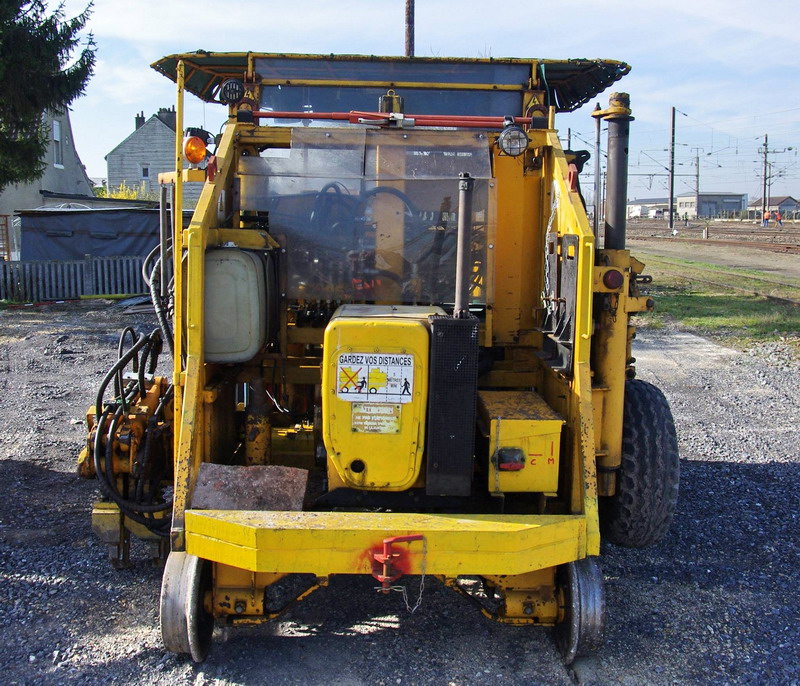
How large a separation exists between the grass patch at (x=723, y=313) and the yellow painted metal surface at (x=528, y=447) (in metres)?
9.04

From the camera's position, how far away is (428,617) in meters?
4.29

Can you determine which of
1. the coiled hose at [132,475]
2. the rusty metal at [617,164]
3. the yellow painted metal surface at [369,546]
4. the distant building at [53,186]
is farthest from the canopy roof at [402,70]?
the distant building at [53,186]

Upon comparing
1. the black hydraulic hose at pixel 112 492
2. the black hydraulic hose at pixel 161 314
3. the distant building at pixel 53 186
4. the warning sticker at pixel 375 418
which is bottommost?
the black hydraulic hose at pixel 112 492

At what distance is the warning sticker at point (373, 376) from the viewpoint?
3.65 m

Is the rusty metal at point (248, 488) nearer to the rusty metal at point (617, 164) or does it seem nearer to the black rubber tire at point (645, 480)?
the black rubber tire at point (645, 480)

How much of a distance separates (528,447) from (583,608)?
2.47ft

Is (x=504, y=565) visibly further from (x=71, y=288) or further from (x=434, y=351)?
(x=71, y=288)

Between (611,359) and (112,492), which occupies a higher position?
(611,359)

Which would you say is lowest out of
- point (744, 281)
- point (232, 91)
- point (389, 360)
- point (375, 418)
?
point (375, 418)

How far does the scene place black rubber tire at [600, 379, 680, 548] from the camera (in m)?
4.49

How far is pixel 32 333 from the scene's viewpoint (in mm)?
13625

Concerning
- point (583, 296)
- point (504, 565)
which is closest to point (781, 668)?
point (504, 565)

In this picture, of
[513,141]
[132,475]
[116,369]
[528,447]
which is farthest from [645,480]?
[116,369]

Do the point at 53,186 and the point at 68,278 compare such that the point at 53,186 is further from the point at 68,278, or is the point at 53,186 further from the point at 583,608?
the point at 583,608
